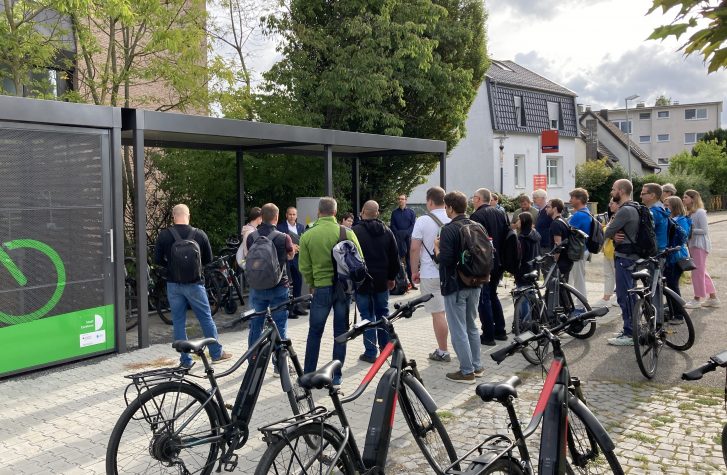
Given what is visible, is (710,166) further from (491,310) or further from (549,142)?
(491,310)

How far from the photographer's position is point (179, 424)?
411cm

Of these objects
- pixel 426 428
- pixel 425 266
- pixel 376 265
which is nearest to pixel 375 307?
pixel 376 265

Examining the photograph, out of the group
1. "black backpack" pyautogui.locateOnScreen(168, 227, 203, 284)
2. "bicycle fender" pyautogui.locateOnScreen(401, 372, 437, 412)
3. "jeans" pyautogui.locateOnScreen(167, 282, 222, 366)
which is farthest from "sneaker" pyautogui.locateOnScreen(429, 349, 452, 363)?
"bicycle fender" pyautogui.locateOnScreen(401, 372, 437, 412)

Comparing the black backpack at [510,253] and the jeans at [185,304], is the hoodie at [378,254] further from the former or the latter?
the jeans at [185,304]

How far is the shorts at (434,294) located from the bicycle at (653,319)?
193 cm

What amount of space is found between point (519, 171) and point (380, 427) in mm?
33521

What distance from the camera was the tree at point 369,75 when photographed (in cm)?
1683

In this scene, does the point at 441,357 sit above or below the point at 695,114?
below

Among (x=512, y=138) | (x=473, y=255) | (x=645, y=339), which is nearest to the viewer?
(x=473, y=255)

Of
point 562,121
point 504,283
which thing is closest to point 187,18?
point 504,283

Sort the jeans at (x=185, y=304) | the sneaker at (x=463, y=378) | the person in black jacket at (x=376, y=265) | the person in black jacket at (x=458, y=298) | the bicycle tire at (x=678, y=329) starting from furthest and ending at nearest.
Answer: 1. the bicycle tire at (x=678, y=329)
2. the jeans at (x=185, y=304)
3. the person in black jacket at (x=376, y=265)
4. the sneaker at (x=463, y=378)
5. the person in black jacket at (x=458, y=298)

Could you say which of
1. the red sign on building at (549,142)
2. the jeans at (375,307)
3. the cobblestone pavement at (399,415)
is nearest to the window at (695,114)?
the red sign on building at (549,142)

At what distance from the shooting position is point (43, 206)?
768 cm

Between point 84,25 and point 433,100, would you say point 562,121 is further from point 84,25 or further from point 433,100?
point 84,25
